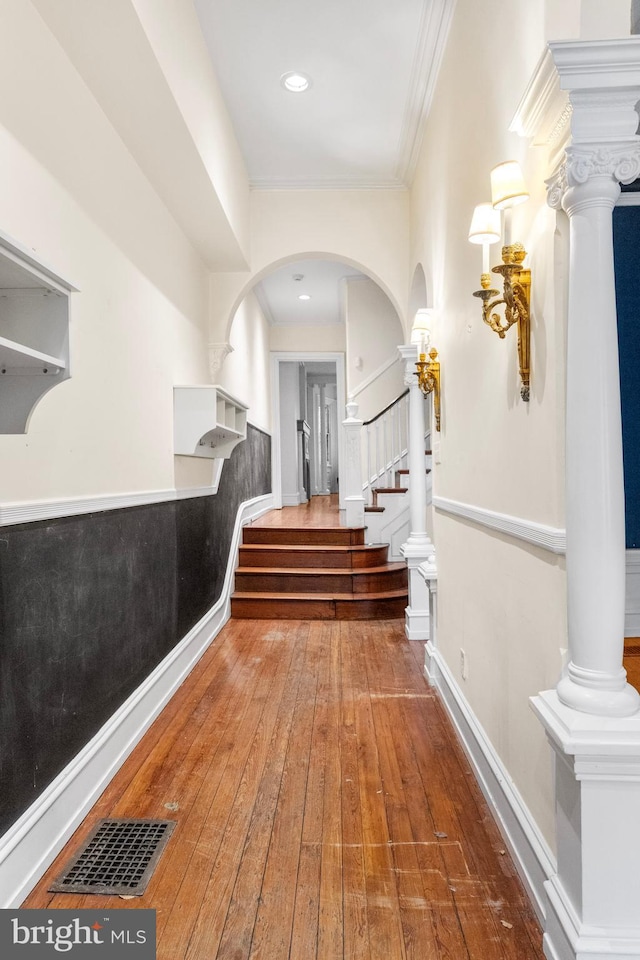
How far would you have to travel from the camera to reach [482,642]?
8.30 ft

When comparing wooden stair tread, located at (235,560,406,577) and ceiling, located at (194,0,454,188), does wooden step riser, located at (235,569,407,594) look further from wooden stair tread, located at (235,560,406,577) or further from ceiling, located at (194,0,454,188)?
ceiling, located at (194,0,454,188)

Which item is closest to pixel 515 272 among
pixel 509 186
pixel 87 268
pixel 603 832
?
pixel 509 186

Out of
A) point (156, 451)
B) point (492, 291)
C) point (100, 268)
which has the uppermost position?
point (100, 268)

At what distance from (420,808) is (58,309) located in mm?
2128

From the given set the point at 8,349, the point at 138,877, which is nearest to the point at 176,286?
the point at 8,349

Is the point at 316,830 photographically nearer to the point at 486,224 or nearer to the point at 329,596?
the point at 486,224

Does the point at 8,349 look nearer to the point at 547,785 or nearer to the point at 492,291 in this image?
the point at 492,291

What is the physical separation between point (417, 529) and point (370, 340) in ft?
10.2

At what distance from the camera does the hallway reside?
→ 167 centimetres

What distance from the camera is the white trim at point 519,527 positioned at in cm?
164

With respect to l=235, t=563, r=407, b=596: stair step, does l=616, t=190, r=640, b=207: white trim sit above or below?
above

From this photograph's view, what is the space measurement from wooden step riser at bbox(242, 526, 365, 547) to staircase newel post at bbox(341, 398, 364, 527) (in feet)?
0.41

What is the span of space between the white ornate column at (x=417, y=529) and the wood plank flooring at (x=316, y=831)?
97 cm

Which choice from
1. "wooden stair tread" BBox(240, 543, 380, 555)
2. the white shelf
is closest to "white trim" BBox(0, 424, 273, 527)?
the white shelf
